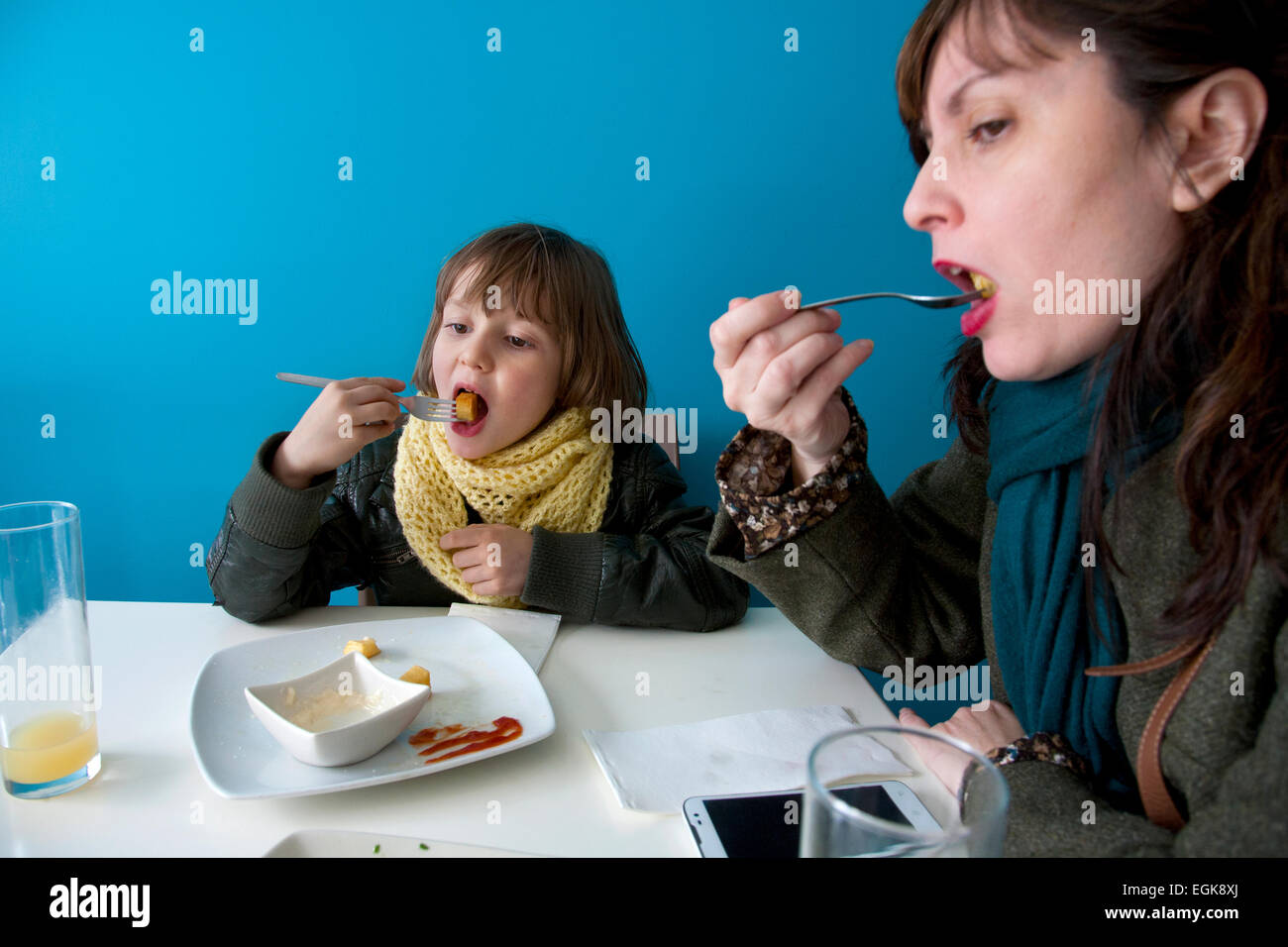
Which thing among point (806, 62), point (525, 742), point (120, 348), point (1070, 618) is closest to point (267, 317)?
point (120, 348)

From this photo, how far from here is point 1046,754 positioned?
0.79m

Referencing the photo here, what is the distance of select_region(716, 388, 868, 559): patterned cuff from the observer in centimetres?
96

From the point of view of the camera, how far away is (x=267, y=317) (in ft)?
6.19

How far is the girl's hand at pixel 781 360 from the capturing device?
2.85ft

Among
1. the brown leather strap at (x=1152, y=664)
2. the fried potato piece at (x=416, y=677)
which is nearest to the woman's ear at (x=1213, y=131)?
the brown leather strap at (x=1152, y=664)

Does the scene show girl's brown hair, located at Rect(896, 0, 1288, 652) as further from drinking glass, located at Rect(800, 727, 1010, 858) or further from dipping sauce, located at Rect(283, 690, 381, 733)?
dipping sauce, located at Rect(283, 690, 381, 733)

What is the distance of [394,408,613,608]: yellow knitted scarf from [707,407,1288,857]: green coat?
517 millimetres

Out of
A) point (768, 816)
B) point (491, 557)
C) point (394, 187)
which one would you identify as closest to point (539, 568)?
point (491, 557)

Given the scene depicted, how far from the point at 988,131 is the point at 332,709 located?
→ 2.72ft

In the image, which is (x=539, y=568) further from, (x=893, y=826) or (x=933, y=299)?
(x=893, y=826)

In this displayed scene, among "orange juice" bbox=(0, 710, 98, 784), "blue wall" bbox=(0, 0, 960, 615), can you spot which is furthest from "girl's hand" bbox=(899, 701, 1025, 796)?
"blue wall" bbox=(0, 0, 960, 615)

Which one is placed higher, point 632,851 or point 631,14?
point 631,14

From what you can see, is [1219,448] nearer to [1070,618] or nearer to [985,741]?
[1070,618]
